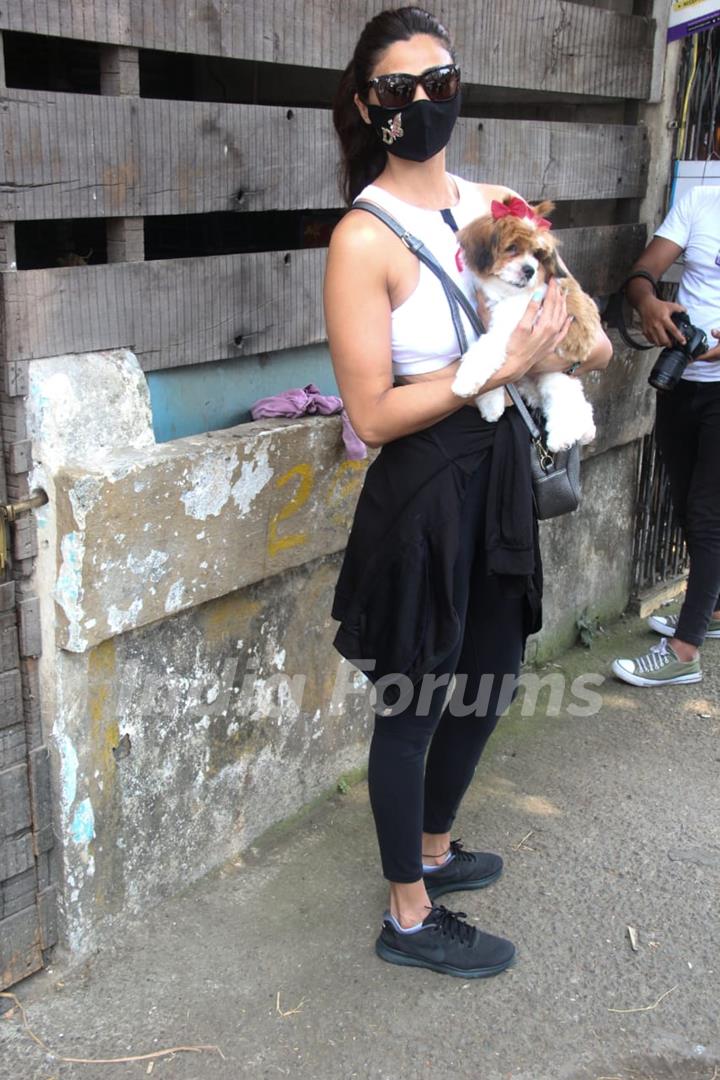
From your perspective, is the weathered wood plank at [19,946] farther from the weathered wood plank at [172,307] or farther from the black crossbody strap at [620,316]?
the black crossbody strap at [620,316]

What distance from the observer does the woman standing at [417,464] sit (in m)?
2.23

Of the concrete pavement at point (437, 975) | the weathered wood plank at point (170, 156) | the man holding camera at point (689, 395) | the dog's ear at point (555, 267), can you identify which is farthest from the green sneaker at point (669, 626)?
the dog's ear at point (555, 267)

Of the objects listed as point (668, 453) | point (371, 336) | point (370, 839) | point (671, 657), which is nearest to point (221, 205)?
point (371, 336)

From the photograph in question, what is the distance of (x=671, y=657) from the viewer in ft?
13.9

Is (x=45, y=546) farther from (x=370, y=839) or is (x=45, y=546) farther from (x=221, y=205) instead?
(x=370, y=839)

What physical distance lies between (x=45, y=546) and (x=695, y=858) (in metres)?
2.06

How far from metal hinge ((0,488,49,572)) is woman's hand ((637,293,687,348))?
2.44m

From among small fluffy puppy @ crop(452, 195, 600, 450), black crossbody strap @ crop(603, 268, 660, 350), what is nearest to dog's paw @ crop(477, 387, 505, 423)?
small fluffy puppy @ crop(452, 195, 600, 450)

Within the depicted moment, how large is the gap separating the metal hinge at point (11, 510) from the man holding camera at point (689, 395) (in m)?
2.36

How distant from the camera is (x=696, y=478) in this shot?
4.09 m

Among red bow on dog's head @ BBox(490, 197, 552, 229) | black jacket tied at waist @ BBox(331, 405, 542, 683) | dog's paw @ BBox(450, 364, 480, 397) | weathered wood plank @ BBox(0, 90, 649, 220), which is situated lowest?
black jacket tied at waist @ BBox(331, 405, 542, 683)

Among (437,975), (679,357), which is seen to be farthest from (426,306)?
(679,357)

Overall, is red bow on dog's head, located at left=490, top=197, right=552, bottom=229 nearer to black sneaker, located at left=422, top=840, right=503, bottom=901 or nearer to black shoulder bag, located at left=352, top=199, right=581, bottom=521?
black shoulder bag, located at left=352, top=199, right=581, bottom=521

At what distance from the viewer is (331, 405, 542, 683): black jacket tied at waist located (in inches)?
92.1
